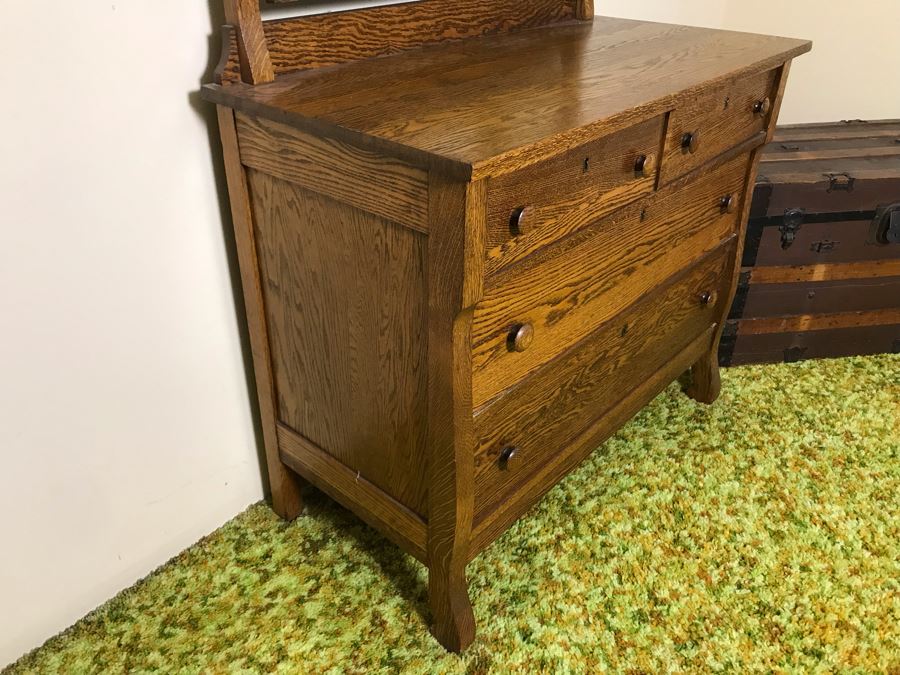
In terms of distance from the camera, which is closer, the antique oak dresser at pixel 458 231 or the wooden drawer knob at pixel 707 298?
the antique oak dresser at pixel 458 231

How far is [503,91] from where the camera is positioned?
4.00 feet

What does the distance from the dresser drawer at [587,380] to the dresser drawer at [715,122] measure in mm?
283

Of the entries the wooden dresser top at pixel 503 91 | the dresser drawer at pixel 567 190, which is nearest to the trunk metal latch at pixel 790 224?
the wooden dresser top at pixel 503 91

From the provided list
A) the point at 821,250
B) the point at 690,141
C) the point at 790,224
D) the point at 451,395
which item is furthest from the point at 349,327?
the point at 821,250

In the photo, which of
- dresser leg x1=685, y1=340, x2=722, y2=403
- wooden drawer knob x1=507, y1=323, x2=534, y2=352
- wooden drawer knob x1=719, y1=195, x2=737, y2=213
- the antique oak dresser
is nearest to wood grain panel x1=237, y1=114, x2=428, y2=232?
the antique oak dresser

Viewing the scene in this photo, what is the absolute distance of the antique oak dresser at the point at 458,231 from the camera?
1.05 m

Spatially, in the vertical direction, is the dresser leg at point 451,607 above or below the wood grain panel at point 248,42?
below

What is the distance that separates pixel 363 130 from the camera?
1.02 m

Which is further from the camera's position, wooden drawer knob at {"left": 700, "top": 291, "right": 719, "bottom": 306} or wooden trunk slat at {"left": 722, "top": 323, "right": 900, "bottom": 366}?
wooden trunk slat at {"left": 722, "top": 323, "right": 900, "bottom": 366}

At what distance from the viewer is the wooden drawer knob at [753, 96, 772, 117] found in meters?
1.62

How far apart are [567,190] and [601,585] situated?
0.83 m

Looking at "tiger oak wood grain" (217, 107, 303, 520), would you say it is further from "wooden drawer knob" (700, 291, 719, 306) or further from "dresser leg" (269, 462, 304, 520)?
"wooden drawer knob" (700, 291, 719, 306)

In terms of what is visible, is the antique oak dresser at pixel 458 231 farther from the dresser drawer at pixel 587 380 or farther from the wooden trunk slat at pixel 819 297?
the wooden trunk slat at pixel 819 297

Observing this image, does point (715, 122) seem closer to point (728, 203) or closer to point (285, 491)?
point (728, 203)
